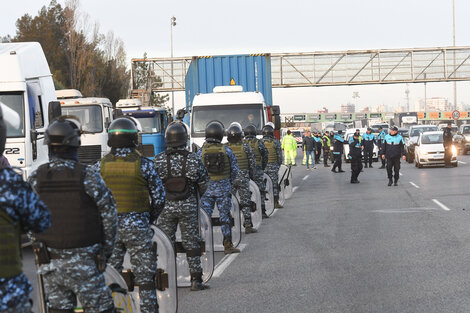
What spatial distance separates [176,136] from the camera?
779 centimetres

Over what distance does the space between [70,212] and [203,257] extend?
12.6 ft

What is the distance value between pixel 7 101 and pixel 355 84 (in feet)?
142

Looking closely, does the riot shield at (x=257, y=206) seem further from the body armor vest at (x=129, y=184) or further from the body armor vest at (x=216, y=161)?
the body armor vest at (x=129, y=184)

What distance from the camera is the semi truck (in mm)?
18719

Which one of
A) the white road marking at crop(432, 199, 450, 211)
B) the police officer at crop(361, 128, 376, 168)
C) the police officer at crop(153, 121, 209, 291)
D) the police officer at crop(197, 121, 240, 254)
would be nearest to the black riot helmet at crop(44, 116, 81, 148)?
the police officer at crop(153, 121, 209, 291)

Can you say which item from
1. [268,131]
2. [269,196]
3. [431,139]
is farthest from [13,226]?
[431,139]

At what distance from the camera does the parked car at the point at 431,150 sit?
32031 millimetres

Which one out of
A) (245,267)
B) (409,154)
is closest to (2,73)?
(245,267)

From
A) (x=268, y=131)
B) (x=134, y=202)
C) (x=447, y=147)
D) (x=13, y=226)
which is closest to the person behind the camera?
(x=13, y=226)

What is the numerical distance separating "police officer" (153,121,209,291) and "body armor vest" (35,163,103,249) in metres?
2.92

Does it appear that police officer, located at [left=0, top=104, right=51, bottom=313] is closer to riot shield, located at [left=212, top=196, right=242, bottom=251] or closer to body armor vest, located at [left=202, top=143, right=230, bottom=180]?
body armor vest, located at [left=202, top=143, right=230, bottom=180]

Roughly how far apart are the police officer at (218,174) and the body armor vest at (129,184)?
11.8 feet

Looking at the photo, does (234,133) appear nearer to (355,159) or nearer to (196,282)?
(196,282)

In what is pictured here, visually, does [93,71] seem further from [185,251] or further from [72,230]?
[72,230]
